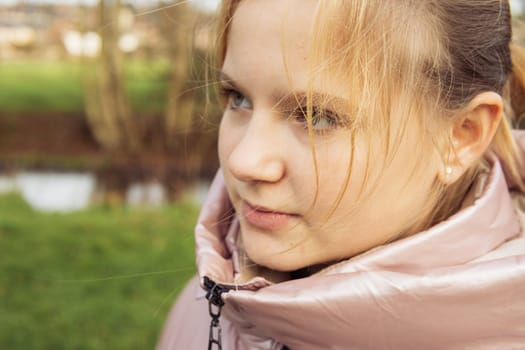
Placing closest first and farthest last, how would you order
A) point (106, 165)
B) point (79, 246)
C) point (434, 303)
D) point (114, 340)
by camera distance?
1. point (434, 303)
2. point (114, 340)
3. point (79, 246)
4. point (106, 165)

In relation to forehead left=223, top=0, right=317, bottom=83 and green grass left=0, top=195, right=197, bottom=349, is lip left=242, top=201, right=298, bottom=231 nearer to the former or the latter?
forehead left=223, top=0, right=317, bottom=83

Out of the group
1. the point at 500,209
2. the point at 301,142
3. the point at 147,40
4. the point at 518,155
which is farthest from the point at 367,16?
the point at 147,40

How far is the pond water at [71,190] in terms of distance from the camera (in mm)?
6559

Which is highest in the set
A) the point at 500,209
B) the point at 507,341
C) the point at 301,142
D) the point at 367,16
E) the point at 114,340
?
the point at 367,16

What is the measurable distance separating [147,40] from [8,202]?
2.23 m

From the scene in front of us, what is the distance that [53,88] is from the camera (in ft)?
35.6

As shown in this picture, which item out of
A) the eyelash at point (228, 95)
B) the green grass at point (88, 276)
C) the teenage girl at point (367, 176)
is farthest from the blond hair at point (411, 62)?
the green grass at point (88, 276)

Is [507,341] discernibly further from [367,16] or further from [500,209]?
[367,16]

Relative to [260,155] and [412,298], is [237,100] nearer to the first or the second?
[260,155]

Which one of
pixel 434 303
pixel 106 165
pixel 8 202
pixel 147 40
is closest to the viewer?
pixel 434 303

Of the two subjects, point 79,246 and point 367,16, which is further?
point 79,246

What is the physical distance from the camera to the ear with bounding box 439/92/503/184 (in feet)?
3.79

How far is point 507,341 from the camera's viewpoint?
103cm

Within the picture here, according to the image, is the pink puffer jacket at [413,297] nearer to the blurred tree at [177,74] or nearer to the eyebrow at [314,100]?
the eyebrow at [314,100]
